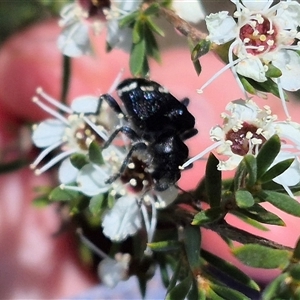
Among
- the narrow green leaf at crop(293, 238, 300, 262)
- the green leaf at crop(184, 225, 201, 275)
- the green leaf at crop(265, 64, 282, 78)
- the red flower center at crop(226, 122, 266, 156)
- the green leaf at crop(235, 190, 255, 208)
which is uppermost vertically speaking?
the green leaf at crop(265, 64, 282, 78)

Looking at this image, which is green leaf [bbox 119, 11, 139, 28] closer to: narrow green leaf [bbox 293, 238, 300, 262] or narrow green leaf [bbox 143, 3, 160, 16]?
narrow green leaf [bbox 143, 3, 160, 16]

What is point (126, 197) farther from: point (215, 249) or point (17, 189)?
point (17, 189)

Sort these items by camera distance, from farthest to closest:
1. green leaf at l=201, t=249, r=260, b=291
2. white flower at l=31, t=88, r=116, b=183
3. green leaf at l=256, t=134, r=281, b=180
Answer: white flower at l=31, t=88, r=116, b=183 → green leaf at l=201, t=249, r=260, b=291 → green leaf at l=256, t=134, r=281, b=180

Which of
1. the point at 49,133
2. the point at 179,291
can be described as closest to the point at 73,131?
the point at 49,133

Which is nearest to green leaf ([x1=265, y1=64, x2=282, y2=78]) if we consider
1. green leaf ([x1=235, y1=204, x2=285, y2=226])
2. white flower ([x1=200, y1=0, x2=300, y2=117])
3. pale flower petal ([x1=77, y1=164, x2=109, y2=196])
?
white flower ([x1=200, y1=0, x2=300, y2=117])

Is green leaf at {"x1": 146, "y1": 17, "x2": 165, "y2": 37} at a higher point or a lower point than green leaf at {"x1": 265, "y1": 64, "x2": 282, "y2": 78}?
lower

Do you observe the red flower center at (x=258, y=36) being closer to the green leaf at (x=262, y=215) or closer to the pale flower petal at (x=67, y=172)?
the green leaf at (x=262, y=215)

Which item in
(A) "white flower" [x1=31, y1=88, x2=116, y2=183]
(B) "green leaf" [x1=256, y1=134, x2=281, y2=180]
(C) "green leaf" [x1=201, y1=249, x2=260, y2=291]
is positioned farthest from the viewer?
(A) "white flower" [x1=31, y1=88, x2=116, y2=183]

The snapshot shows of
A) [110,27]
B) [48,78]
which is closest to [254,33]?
[110,27]
